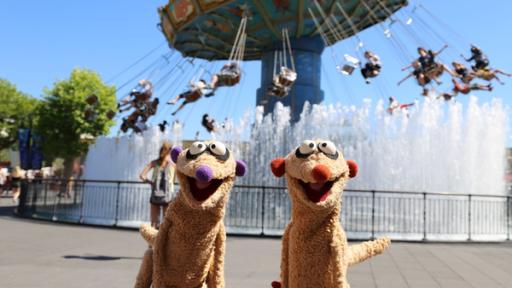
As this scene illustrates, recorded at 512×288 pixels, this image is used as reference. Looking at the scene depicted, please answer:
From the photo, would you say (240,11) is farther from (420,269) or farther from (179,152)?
(179,152)

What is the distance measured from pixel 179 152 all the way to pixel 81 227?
8449mm

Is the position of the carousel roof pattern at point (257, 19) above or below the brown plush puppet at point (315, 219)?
above

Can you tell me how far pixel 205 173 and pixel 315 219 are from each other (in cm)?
81

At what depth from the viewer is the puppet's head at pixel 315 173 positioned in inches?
112

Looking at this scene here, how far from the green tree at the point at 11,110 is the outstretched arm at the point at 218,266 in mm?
39410

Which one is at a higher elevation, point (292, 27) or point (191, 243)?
point (292, 27)

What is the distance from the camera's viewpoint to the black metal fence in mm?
10281

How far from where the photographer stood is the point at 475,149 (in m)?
13.7

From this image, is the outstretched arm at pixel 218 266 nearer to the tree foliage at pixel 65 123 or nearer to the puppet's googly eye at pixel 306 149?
the puppet's googly eye at pixel 306 149

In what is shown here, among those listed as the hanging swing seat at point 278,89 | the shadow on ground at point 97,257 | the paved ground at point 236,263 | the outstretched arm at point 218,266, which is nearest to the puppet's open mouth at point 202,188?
the outstretched arm at point 218,266

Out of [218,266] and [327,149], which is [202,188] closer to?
[218,266]

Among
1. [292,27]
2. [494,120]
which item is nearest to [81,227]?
[292,27]

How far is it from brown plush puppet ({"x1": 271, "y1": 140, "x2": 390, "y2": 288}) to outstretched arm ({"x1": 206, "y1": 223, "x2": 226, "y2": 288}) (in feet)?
1.69

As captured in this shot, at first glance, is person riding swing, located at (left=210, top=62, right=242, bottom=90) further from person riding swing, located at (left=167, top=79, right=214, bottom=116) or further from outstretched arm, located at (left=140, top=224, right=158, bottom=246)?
outstretched arm, located at (left=140, top=224, right=158, bottom=246)
